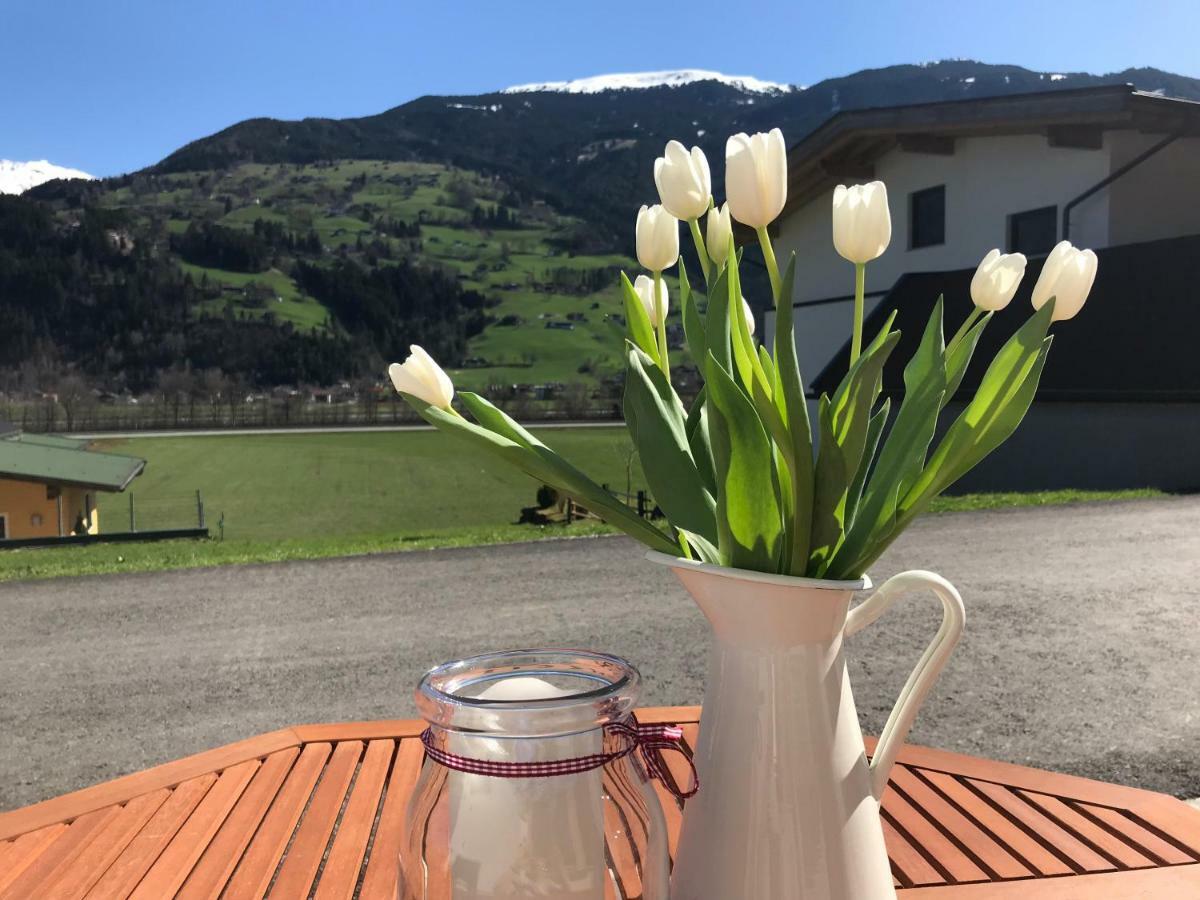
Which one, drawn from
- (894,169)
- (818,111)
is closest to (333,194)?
(818,111)

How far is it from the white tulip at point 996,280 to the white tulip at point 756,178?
160 millimetres

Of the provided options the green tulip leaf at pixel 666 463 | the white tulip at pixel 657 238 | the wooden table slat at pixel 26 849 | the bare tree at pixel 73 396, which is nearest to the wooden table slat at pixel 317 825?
the wooden table slat at pixel 26 849

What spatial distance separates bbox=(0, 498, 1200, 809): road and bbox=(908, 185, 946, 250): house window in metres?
6.52

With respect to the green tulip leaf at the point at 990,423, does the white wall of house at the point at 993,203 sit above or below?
above

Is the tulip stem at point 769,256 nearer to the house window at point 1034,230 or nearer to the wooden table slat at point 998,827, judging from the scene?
the wooden table slat at point 998,827

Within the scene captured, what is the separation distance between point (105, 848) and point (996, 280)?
1.07 metres

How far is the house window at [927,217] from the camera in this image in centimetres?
1184

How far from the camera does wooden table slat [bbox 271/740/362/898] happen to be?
0.91 metres

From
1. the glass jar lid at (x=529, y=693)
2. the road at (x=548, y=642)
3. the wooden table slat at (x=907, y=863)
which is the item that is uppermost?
the glass jar lid at (x=529, y=693)

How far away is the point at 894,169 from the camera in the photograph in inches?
485

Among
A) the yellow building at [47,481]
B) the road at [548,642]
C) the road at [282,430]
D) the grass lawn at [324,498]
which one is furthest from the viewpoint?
the road at [282,430]

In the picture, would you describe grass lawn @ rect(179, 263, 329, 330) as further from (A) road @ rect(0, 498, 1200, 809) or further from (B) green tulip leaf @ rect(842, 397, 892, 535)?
(B) green tulip leaf @ rect(842, 397, 892, 535)

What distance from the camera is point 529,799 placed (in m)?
0.54

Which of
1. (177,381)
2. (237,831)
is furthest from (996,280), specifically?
(177,381)
